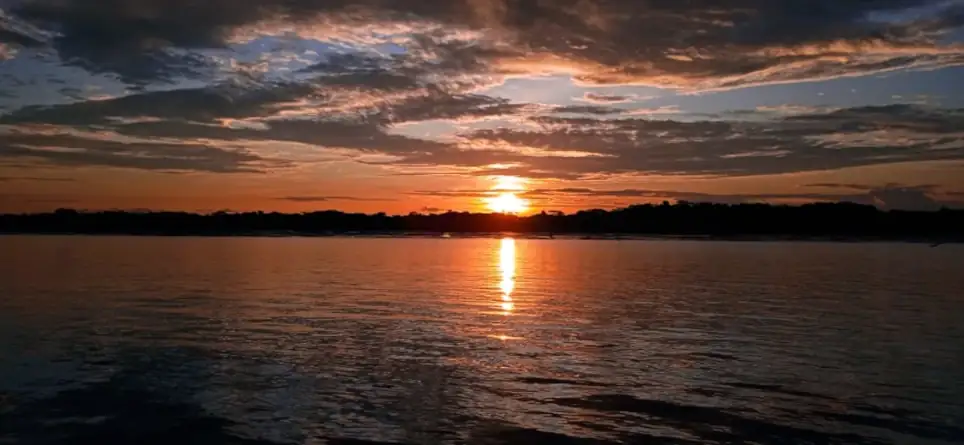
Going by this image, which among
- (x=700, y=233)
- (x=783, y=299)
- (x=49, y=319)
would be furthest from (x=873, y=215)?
(x=49, y=319)

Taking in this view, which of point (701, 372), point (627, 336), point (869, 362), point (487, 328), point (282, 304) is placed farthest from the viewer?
point (282, 304)

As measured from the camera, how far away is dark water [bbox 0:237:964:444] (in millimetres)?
14766

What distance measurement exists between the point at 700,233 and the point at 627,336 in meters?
159

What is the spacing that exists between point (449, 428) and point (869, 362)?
1274 centimetres

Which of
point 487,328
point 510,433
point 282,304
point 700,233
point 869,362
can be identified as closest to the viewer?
point 510,433

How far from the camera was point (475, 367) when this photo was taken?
2016 cm

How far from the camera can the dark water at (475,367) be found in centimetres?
1477

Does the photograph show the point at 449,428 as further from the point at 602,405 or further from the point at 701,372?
the point at 701,372

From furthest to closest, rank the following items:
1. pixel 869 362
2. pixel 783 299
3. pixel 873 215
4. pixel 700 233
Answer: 1. pixel 700 233
2. pixel 873 215
3. pixel 783 299
4. pixel 869 362

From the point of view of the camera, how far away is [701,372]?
783 inches

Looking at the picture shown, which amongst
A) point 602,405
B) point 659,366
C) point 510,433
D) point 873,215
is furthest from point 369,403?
point 873,215

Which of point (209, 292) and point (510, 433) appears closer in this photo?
point (510, 433)

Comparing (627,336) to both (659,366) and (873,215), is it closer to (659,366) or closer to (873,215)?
(659,366)

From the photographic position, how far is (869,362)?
2136 centimetres
